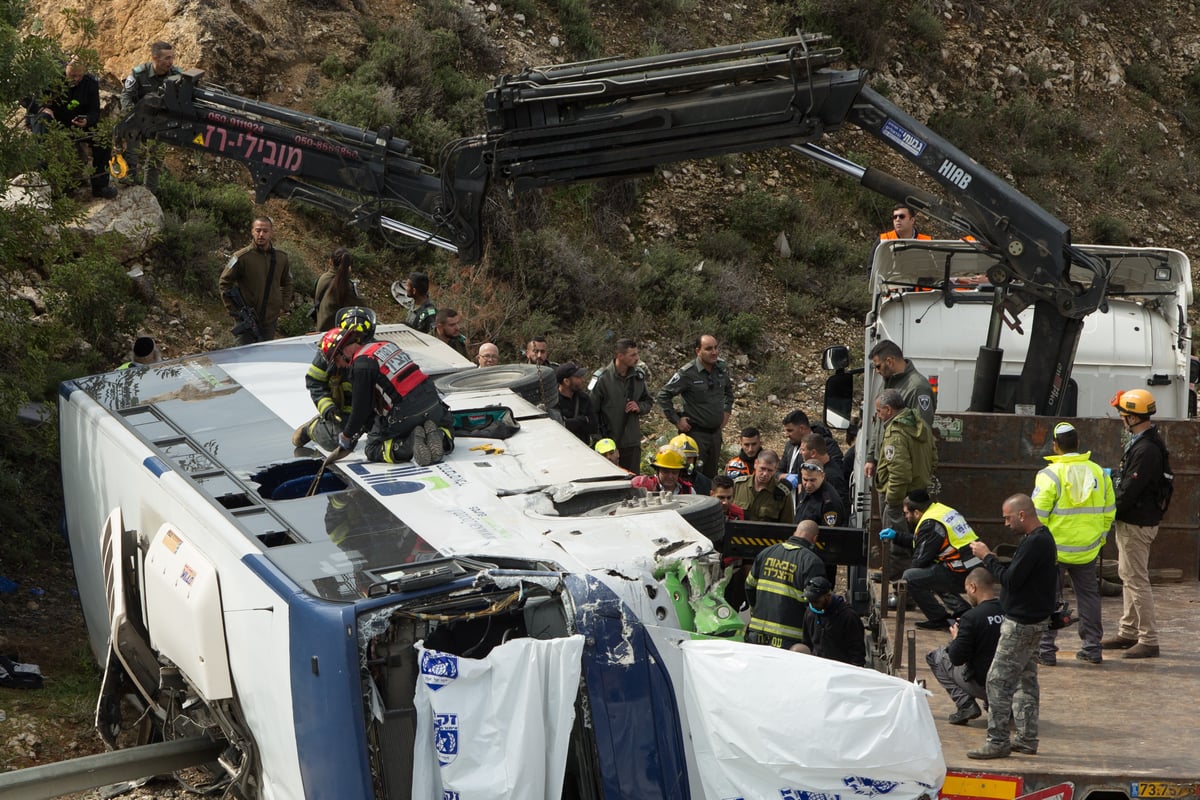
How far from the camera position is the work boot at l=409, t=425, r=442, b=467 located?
→ 25.0 feet

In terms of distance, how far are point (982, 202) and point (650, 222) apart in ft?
36.2

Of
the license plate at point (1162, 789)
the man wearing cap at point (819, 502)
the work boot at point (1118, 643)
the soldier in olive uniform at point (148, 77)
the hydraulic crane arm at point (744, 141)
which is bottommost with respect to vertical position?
the work boot at point (1118, 643)

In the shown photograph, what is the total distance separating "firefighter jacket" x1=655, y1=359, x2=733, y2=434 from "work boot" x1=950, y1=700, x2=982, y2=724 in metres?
4.83

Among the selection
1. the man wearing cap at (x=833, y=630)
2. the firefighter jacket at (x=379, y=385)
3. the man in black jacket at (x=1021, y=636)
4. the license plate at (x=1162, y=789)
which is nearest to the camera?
the license plate at (x=1162, y=789)

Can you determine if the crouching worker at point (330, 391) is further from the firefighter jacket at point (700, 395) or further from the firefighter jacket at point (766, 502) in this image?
the firefighter jacket at point (700, 395)

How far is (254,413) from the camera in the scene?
8562 millimetres

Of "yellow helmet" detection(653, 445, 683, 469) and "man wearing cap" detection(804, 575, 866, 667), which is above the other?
"yellow helmet" detection(653, 445, 683, 469)

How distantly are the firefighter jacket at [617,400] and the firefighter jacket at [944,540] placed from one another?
3865 mm

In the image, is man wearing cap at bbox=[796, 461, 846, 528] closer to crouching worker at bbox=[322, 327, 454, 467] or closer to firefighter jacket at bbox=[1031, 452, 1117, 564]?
firefighter jacket at bbox=[1031, 452, 1117, 564]

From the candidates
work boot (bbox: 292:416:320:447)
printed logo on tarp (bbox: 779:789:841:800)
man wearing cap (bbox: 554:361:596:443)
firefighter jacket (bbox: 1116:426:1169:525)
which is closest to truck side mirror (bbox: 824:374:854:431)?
man wearing cap (bbox: 554:361:596:443)

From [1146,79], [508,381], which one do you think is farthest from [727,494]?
[1146,79]

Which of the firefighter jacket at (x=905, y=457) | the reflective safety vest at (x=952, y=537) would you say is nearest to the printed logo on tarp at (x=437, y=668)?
the reflective safety vest at (x=952, y=537)

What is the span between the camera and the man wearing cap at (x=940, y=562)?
772 cm

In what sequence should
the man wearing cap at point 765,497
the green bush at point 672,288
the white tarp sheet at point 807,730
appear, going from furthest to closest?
the green bush at point 672,288, the man wearing cap at point 765,497, the white tarp sheet at point 807,730
